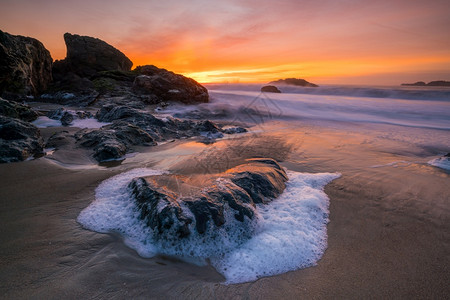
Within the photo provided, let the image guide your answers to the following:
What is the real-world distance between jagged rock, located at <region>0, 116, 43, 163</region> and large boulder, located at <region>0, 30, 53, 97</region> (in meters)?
10.3

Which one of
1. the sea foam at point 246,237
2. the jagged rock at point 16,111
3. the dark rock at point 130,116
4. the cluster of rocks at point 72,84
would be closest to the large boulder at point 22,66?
the cluster of rocks at point 72,84

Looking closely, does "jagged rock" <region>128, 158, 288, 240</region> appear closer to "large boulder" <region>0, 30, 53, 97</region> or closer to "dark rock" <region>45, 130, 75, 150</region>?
"dark rock" <region>45, 130, 75, 150</region>

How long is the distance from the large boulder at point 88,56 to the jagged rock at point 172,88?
38.0 ft

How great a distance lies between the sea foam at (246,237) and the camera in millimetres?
1964

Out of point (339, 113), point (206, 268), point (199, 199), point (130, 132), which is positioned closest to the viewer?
point (206, 268)

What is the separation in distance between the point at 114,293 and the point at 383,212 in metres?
3.08

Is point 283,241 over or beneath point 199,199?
beneath

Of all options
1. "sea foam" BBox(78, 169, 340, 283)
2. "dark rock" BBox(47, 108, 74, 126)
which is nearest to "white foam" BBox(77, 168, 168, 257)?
"sea foam" BBox(78, 169, 340, 283)

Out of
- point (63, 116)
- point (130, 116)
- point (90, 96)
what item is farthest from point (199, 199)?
point (90, 96)

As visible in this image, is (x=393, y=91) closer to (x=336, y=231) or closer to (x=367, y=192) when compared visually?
(x=367, y=192)

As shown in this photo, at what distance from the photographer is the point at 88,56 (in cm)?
2536

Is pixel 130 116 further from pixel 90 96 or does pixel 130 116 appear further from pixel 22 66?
pixel 22 66

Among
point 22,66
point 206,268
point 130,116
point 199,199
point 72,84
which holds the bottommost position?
point 206,268

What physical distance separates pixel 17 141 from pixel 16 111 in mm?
3257
